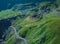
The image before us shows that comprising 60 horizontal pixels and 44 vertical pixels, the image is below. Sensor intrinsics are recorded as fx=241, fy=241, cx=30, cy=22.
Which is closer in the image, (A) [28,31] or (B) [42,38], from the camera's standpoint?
(B) [42,38]

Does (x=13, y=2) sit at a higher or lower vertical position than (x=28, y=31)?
lower

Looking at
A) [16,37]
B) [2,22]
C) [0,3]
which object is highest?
[16,37]

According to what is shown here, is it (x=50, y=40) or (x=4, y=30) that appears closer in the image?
(x=50, y=40)

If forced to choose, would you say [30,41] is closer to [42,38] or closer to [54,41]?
[42,38]

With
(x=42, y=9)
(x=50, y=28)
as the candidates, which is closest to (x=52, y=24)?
(x=50, y=28)

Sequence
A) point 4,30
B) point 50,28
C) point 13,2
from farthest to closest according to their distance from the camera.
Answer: point 13,2 < point 4,30 < point 50,28

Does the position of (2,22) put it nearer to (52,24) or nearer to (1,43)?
(1,43)

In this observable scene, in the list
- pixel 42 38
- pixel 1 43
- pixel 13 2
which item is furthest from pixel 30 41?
pixel 13 2

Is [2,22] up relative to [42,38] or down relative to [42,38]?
down

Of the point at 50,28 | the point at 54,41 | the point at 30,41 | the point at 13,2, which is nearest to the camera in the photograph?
the point at 54,41
